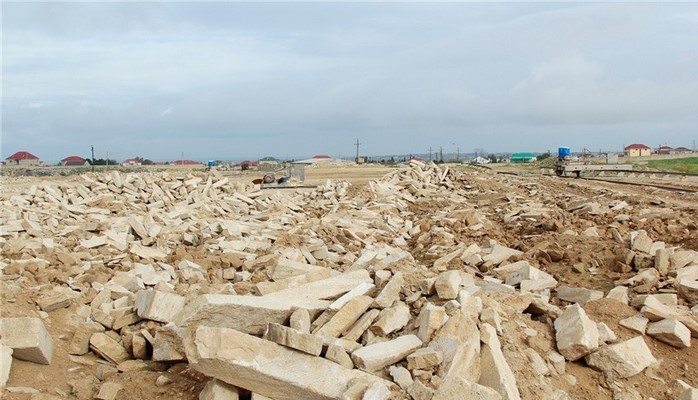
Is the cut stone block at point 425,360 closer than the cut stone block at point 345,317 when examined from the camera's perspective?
Yes

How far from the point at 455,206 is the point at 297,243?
6.59 metres

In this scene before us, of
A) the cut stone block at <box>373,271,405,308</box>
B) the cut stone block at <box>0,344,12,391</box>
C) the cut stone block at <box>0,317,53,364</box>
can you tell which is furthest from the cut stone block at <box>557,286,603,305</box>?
the cut stone block at <box>0,344,12,391</box>

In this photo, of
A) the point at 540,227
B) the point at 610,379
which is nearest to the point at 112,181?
the point at 540,227

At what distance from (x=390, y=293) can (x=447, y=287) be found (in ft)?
1.66

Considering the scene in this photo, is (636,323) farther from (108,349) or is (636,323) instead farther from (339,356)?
(108,349)

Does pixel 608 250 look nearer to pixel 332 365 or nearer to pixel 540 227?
pixel 540 227

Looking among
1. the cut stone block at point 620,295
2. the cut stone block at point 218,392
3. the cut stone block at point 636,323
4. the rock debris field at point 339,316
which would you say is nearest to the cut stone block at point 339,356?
the rock debris field at point 339,316

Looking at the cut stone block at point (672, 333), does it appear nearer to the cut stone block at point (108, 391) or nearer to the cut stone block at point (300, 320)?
the cut stone block at point (300, 320)

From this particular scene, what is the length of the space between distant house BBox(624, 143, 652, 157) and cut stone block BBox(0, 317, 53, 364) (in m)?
77.1

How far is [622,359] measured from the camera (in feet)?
14.0

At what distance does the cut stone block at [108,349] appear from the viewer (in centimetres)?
476

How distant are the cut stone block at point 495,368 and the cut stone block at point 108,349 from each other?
10.3 feet

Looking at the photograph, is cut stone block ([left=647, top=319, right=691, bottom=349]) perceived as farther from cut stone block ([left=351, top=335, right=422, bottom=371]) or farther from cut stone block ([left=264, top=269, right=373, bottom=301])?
cut stone block ([left=264, top=269, right=373, bottom=301])

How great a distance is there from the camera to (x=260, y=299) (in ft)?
14.7
